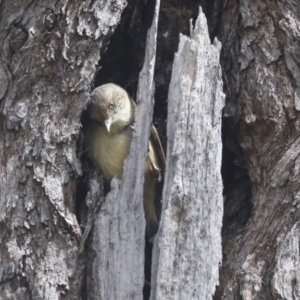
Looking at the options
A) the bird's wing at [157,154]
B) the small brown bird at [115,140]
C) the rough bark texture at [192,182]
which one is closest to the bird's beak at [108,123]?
the small brown bird at [115,140]

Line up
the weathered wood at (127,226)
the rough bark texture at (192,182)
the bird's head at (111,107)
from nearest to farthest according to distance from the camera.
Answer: the rough bark texture at (192,182)
the weathered wood at (127,226)
the bird's head at (111,107)

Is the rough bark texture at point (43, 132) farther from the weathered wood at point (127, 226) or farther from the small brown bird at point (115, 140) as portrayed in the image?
the small brown bird at point (115, 140)

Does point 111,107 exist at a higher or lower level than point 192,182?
higher

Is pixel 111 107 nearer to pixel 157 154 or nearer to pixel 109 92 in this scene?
pixel 109 92

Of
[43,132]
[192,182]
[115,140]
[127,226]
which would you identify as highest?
[115,140]

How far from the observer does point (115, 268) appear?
378 centimetres

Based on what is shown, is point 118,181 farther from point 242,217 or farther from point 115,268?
point 242,217

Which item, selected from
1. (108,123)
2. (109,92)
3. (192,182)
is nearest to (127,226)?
(192,182)

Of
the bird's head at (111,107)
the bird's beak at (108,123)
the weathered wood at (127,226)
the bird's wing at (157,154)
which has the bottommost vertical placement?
the weathered wood at (127,226)

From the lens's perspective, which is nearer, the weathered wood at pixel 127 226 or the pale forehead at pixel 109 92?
the weathered wood at pixel 127 226

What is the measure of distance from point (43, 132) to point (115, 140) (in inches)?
26.4

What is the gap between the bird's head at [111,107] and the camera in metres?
4.27

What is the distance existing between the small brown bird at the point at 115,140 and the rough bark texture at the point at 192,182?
0.54 metres

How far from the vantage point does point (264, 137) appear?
13.1 ft
